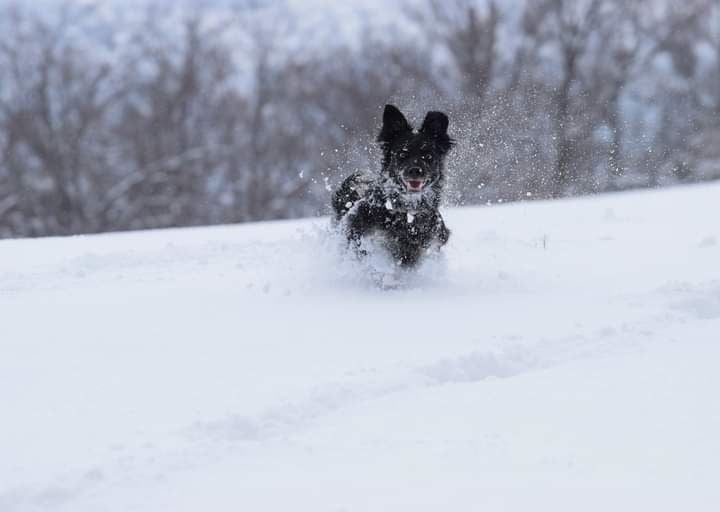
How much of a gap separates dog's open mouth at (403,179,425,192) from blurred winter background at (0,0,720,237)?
16.5m

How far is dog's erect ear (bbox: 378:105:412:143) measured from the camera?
5.32 m

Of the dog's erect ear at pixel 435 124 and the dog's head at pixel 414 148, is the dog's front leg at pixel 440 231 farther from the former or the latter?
the dog's erect ear at pixel 435 124

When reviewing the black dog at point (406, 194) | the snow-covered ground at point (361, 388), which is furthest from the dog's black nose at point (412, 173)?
the snow-covered ground at point (361, 388)

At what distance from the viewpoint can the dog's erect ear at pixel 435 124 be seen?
5.31 meters

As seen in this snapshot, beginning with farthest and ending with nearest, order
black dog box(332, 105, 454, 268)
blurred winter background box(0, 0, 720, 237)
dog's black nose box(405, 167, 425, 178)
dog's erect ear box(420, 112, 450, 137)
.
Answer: blurred winter background box(0, 0, 720, 237) < dog's erect ear box(420, 112, 450, 137) < black dog box(332, 105, 454, 268) < dog's black nose box(405, 167, 425, 178)

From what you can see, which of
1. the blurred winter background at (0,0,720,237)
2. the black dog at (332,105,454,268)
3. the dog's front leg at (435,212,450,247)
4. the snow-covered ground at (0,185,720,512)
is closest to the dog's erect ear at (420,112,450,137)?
the black dog at (332,105,454,268)

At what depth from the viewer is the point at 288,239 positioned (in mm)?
7902

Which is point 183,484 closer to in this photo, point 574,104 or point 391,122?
point 391,122

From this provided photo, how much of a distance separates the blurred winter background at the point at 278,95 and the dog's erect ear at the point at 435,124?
16.2 meters

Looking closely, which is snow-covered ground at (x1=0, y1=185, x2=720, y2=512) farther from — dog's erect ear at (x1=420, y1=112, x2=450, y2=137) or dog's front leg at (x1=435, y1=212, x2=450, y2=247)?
dog's erect ear at (x1=420, y1=112, x2=450, y2=137)

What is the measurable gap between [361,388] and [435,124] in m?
2.76

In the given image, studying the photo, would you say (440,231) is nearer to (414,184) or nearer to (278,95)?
(414,184)

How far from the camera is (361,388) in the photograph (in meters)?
3.04

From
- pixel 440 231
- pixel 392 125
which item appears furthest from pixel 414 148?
pixel 440 231
